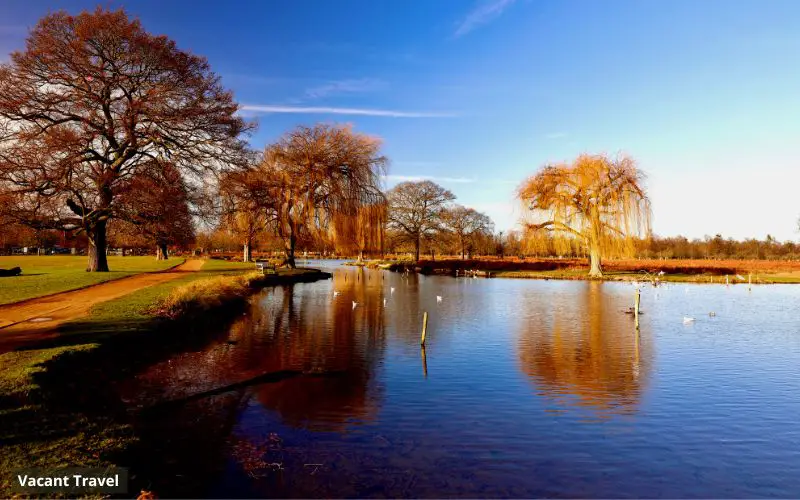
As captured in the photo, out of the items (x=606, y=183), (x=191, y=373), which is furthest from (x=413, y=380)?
(x=606, y=183)

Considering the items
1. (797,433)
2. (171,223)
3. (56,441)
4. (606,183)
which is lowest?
(797,433)

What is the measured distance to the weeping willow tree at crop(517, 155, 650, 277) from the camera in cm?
4297

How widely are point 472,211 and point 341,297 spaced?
57777 mm

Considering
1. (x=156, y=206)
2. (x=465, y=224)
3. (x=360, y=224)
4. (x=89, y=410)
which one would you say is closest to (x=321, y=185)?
(x=360, y=224)

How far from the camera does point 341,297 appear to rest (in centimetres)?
3158

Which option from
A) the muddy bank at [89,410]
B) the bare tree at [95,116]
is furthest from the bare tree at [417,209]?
the muddy bank at [89,410]

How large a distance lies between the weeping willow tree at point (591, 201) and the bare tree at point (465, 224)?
31214mm

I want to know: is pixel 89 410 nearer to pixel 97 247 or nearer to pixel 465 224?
pixel 97 247

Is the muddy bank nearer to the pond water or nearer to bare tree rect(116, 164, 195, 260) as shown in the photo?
the pond water

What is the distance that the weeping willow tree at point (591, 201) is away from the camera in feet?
141

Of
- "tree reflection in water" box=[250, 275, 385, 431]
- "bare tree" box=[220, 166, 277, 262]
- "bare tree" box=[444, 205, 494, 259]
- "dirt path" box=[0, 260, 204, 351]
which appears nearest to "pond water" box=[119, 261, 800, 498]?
"tree reflection in water" box=[250, 275, 385, 431]

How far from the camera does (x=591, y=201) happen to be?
148 ft

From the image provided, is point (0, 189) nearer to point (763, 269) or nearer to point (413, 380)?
point (413, 380)

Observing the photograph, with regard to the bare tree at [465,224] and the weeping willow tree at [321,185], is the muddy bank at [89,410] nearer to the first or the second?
the weeping willow tree at [321,185]
